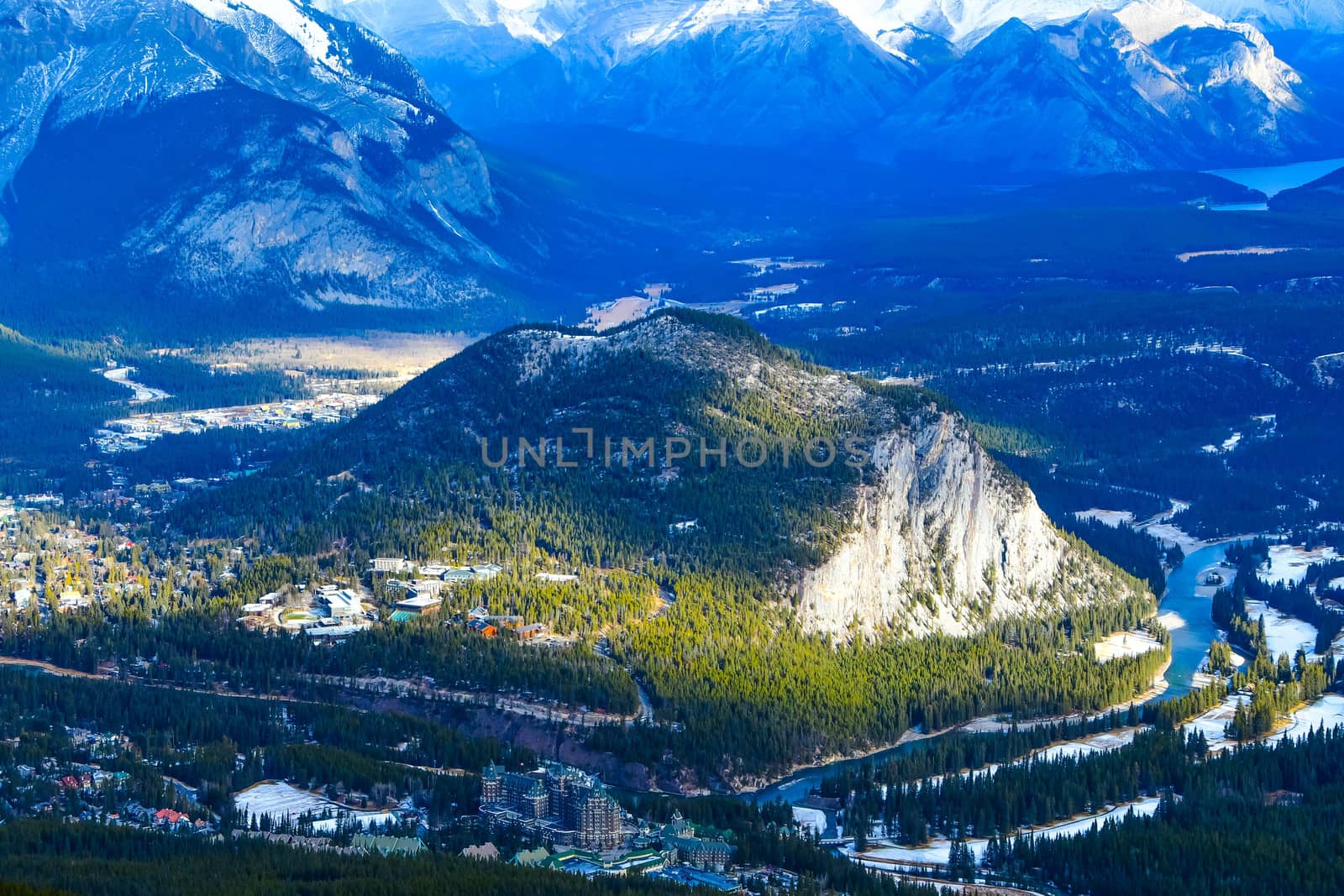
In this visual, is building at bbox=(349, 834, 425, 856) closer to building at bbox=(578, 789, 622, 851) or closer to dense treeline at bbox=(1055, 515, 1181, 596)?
building at bbox=(578, 789, 622, 851)

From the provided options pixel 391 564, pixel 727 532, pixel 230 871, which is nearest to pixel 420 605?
pixel 391 564

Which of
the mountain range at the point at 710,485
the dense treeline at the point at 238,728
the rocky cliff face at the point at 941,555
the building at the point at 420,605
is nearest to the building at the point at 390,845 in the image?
the dense treeline at the point at 238,728

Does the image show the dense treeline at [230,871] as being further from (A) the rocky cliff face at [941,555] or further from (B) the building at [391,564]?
(A) the rocky cliff face at [941,555]

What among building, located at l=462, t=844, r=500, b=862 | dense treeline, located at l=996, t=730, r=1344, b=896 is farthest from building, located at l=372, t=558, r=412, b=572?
dense treeline, located at l=996, t=730, r=1344, b=896

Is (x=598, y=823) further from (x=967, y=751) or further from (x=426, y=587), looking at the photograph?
(x=426, y=587)

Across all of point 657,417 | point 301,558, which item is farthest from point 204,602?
point 657,417
